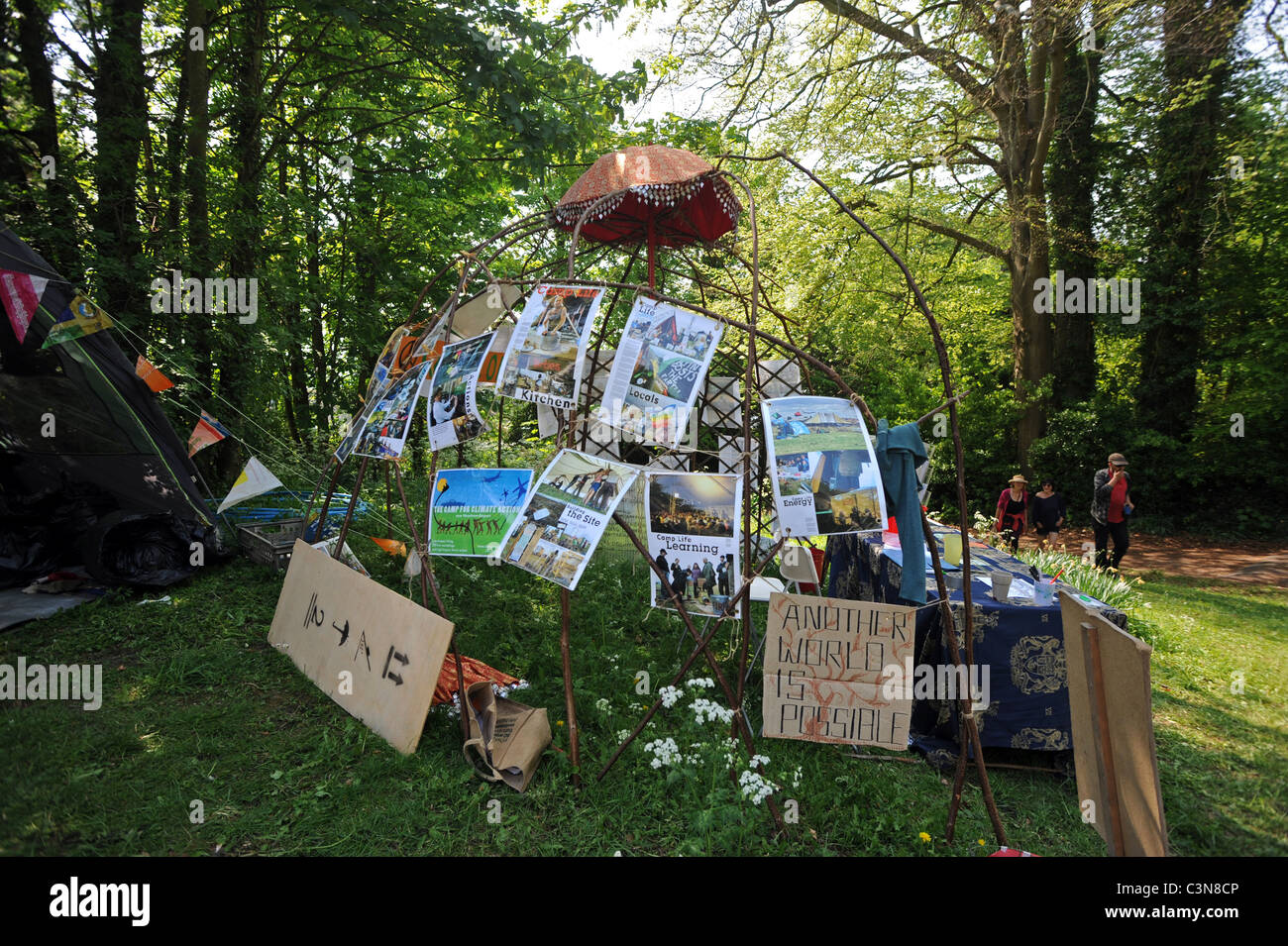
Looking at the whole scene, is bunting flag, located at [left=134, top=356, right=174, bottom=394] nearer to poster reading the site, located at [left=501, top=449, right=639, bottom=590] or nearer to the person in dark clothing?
poster reading the site, located at [left=501, top=449, right=639, bottom=590]

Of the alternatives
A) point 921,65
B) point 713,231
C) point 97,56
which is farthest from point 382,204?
point 921,65

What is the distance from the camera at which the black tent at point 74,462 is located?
512 centimetres

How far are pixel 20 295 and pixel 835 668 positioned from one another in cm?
631

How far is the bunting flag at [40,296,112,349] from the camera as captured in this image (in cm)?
500

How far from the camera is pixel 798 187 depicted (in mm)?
11281

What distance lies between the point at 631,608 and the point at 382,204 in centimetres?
809

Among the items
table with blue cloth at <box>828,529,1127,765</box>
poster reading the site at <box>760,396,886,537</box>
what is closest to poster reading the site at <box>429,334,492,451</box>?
poster reading the site at <box>760,396,886,537</box>

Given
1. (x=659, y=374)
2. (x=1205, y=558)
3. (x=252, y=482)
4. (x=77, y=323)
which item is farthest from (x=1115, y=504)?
(x=77, y=323)

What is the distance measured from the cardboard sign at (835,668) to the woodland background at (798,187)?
181 inches

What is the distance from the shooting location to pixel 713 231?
484 cm

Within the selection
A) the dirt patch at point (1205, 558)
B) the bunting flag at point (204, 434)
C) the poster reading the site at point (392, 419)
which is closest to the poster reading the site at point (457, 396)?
the poster reading the site at point (392, 419)

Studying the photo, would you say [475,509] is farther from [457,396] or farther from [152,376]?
[152,376]

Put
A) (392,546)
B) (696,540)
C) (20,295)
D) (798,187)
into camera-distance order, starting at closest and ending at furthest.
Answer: (696,540) → (20,295) → (392,546) → (798,187)

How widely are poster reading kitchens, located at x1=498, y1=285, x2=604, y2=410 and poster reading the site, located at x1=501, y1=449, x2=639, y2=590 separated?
1.08 feet
